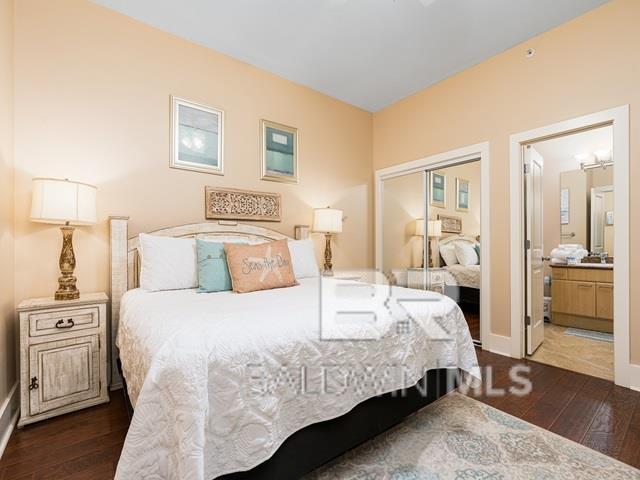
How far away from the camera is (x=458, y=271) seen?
12.1ft

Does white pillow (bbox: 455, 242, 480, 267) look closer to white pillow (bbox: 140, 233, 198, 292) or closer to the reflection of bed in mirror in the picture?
the reflection of bed in mirror

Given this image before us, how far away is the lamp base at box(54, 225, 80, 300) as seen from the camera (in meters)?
2.01

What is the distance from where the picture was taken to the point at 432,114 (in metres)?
3.57

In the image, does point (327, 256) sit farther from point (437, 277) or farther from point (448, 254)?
point (448, 254)

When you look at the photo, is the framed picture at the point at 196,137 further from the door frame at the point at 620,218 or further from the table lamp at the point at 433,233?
the door frame at the point at 620,218

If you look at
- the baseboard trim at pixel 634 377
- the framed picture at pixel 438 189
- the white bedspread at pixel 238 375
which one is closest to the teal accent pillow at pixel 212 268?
the white bedspread at pixel 238 375

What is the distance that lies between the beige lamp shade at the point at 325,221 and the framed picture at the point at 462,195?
1491mm

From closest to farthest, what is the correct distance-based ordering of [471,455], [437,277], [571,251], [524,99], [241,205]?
[471,455] → [524,99] → [241,205] → [437,277] → [571,251]

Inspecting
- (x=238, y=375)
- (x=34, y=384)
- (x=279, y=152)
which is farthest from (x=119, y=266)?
(x=279, y=152)

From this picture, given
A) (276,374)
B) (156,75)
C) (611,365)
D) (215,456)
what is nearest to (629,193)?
(611,365)

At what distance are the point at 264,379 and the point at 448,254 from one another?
3.26 metres

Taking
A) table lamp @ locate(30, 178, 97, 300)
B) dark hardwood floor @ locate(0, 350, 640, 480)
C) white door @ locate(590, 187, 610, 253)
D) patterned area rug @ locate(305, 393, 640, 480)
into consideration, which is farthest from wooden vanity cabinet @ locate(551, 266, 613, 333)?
table lamp @ locate(30, 178, 97, 300)

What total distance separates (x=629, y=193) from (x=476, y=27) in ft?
5.86

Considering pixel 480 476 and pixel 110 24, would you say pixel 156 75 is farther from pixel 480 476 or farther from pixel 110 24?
pixel 480 476
